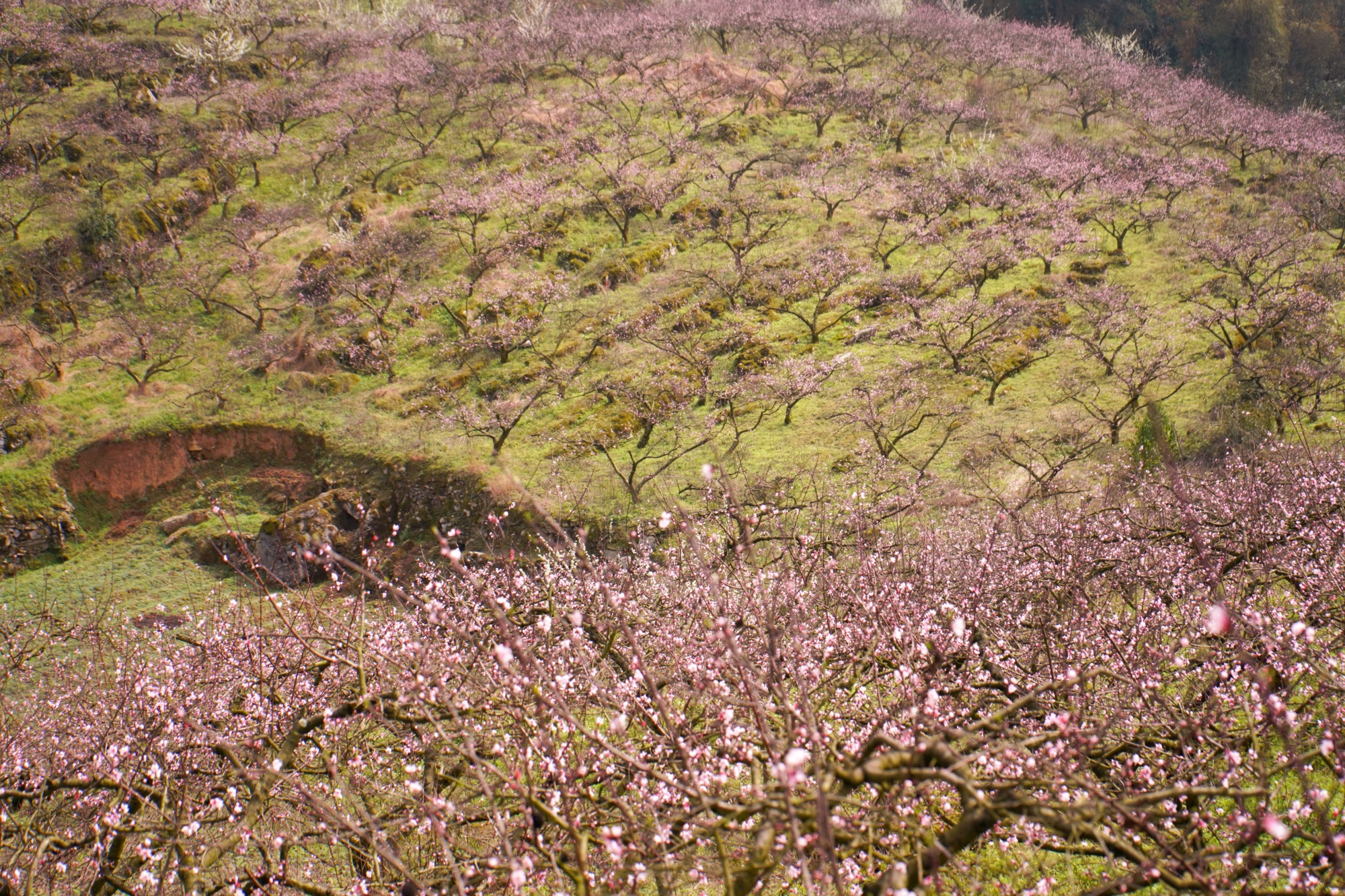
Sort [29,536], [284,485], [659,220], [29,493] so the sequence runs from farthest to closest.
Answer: [659,220] < [284,485] < [29,493] < [29,536]

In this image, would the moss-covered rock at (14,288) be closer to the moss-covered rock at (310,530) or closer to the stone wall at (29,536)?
the stone wall at (29,536)

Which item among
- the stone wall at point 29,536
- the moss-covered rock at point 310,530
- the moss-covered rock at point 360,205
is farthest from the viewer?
the moss-covered rock at point 360,205

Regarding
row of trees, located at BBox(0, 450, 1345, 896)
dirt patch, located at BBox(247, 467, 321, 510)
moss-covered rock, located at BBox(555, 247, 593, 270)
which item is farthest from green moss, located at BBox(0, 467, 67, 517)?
moss-covered rock, located at BBox(555, 247, 593, 270)

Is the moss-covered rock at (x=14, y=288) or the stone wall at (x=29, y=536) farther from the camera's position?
the moss-covered rock at (x=14, y=288)

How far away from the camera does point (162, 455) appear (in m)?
25.0

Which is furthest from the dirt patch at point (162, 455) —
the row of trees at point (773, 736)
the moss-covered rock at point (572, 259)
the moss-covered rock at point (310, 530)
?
the moss-covered rock at point (572, 259)

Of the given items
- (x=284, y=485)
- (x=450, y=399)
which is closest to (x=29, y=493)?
(x=284, y=485)

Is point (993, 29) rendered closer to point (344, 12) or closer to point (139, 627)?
point (344, 12)

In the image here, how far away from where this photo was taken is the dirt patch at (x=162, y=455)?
80.1ft

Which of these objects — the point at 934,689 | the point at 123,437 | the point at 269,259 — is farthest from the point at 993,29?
the point at 934,689

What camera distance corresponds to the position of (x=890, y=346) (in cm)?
2688

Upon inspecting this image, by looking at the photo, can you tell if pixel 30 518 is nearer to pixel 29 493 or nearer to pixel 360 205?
pixel 29 493

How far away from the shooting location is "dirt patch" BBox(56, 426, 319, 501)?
24.4 metres

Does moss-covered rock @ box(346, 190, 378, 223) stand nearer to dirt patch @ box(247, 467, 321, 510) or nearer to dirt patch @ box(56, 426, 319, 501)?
dirt patch @ box(56, 426, 319, 501)
